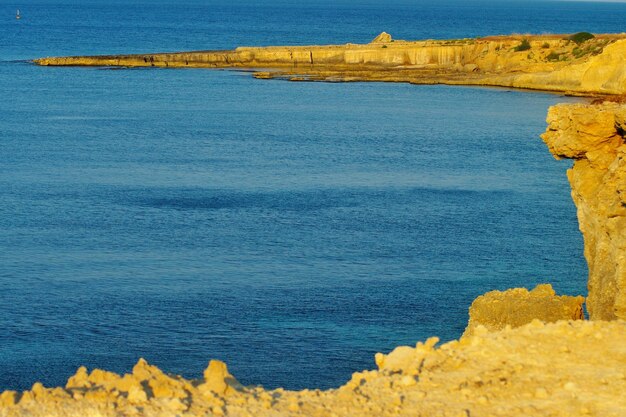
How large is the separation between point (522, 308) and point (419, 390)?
11.3 m

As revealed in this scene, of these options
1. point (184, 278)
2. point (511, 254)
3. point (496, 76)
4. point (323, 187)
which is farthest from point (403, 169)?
point (496, 76)

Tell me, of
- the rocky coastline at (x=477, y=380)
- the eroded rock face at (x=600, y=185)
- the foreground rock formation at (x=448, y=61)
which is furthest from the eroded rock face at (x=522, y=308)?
the foreground rock formation at (x=448, y=61)

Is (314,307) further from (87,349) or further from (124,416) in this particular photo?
(124,416)

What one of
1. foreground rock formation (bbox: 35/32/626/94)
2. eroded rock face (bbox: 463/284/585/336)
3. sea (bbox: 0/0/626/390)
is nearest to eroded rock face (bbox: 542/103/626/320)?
eroded rock face (bbox: 463/284/585/336)

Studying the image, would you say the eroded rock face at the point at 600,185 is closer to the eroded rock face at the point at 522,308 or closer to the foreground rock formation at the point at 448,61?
the eroded rock face at the point at 522,308

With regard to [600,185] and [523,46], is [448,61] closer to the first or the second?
[523,46]

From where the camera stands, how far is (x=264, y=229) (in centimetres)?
3944

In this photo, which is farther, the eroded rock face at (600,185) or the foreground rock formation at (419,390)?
the eroded rock face at (600,185)

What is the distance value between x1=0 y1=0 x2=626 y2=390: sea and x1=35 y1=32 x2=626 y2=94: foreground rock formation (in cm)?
512

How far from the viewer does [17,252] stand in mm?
35719

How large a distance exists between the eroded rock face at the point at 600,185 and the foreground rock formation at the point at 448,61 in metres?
53.4

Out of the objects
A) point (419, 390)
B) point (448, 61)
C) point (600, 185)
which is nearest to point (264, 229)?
point (600, 185)

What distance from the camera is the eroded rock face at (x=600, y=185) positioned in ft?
60.7

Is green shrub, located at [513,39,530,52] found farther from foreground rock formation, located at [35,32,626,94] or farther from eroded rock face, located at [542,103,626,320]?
eroded rock face, located at [542,103,626,320]
